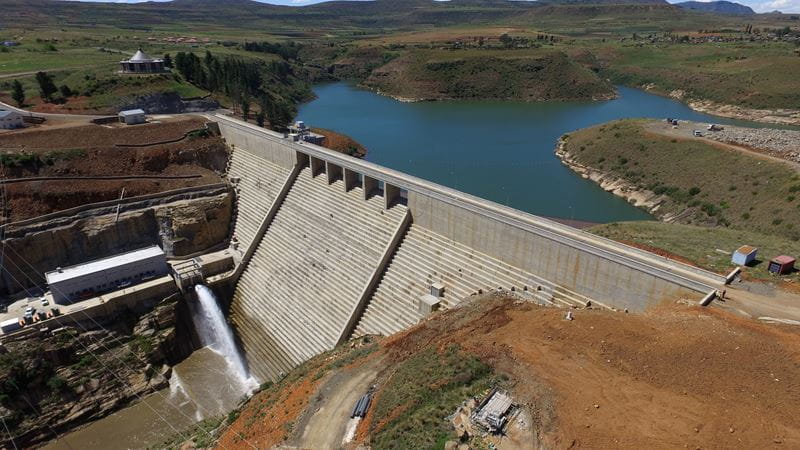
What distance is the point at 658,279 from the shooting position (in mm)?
18438

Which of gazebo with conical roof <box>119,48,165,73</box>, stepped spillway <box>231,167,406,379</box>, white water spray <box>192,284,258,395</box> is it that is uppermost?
gazebo with conical roof <box>119,48,165,73</box>

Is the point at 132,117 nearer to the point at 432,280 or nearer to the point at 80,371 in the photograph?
the point at 80,371

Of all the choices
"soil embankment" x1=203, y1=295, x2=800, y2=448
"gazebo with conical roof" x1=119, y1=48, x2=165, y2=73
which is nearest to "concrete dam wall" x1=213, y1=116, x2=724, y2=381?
"soil embankment" x1=203, y1=295, x2=800, y2=448

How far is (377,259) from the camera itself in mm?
28703

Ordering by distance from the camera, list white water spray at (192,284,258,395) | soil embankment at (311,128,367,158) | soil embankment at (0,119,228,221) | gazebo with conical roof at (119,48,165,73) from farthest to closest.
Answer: gazebo with conical roof at (119,48,165,73), soil embankment at (311,128,367,158), soil embankment at (0,119,228,221), white water spray at (192,284,258,395)

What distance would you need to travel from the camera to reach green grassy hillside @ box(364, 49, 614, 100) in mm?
105000

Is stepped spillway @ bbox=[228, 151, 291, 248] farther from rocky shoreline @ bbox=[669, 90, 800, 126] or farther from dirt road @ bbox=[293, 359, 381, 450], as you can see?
rocky shoreline @ bbox=[669, 90, 800, 126]

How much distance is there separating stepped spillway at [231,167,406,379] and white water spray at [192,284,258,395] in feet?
2.69

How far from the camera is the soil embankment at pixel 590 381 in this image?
12.1 metres

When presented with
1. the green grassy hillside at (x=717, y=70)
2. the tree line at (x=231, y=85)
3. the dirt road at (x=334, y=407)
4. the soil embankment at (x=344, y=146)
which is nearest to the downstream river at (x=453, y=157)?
the soil embankment at (x=344, y=146)

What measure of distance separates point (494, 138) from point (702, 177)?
1203 inches

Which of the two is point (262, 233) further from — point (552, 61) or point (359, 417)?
point (552, 61)

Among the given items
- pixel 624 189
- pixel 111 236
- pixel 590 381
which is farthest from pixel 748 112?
pixel 111 236

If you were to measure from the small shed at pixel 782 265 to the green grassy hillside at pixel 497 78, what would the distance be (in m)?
90.6
